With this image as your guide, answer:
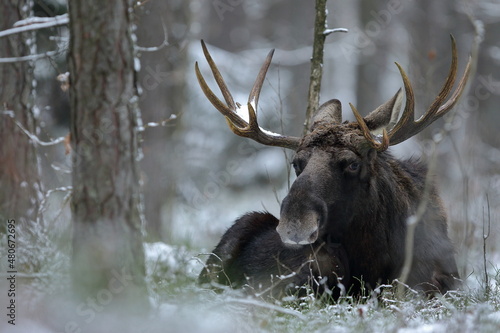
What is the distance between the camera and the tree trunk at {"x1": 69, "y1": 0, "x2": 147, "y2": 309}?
463 cm

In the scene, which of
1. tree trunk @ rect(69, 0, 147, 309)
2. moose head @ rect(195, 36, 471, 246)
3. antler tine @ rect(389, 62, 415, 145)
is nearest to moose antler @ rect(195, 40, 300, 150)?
moose head @ rect(195, 36, 471, 246)

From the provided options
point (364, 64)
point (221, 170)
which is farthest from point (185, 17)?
point (364, 64)

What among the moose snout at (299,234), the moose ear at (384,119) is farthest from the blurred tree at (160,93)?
the moose snout at (299,234)

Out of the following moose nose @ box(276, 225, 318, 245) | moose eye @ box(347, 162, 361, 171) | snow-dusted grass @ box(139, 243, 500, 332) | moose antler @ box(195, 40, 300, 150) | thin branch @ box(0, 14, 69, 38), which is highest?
thin branch @ box(0, 14, 69, 38)

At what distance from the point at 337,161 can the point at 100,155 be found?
2014 mm

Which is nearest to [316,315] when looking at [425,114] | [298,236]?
[298,236]

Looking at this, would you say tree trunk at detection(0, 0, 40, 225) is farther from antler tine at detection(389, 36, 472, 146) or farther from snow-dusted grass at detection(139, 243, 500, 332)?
antler tine at detection(389, 36, 472, 146)

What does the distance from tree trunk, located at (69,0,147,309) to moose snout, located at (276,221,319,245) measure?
115 centimetres

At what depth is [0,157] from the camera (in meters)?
6.84

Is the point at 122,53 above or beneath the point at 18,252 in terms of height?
above

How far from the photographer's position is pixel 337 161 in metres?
5.82

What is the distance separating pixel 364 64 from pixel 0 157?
1485cm

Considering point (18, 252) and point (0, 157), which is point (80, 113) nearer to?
point (18, 252)

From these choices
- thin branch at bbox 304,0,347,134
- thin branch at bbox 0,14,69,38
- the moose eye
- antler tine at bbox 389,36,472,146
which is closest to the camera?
antler tine at bbox 389,36,472,146
